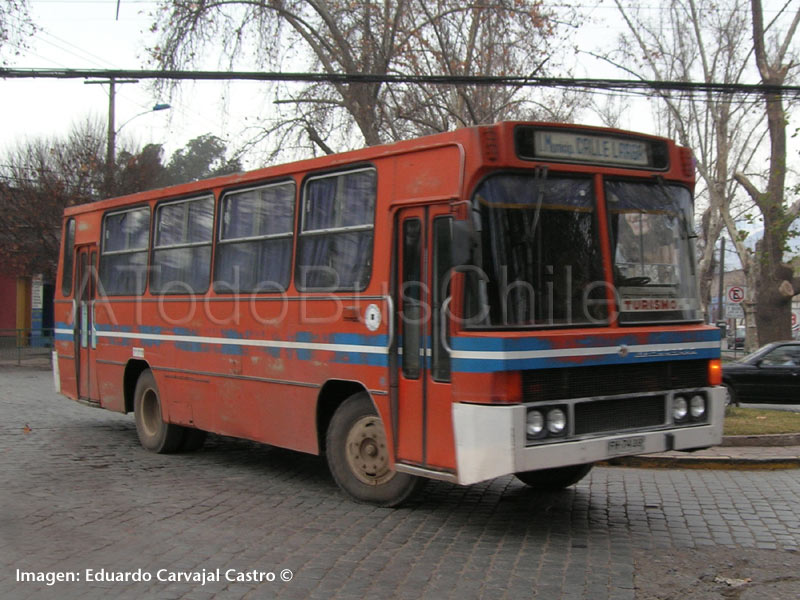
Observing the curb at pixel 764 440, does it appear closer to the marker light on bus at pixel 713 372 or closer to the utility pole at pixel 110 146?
the marker light on bus at pixel 713 372

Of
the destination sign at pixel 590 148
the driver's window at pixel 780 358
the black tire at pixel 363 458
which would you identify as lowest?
the black tire at pixel 363 458

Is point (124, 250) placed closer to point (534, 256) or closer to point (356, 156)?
point (356, 156)

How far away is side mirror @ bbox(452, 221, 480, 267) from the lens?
648 cm

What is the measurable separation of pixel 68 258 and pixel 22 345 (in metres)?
18.4

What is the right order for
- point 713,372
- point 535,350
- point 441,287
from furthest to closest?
point 713,372
point 441,287
point 535,350

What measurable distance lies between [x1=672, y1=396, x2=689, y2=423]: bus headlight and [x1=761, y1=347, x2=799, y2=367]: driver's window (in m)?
11.1

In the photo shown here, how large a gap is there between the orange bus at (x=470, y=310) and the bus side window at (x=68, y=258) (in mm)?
4581

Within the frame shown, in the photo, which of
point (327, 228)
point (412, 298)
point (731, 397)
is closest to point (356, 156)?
point (327, 228)

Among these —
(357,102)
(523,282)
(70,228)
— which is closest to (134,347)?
(70,228)

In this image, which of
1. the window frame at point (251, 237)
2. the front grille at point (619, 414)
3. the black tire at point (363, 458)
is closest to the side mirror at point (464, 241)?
the front grille at point (619, 414)

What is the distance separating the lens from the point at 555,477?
8.52 metres

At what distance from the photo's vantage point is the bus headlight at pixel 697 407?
7.30m

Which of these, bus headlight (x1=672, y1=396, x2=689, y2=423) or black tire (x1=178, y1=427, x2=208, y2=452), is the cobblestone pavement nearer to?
black tire (x1=178, y1=427, x2=208, y2=452)

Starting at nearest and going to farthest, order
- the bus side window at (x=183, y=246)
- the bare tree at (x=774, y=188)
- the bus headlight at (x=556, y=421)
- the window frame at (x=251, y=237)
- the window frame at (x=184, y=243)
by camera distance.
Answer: the bus headlight at (x=556, y=421)
the window frame at (x=251, y=237)
the window frame at (x=184, y=243)
the bus side window at (x=183, y=246)
the bare tree at (x=774, y=188)
